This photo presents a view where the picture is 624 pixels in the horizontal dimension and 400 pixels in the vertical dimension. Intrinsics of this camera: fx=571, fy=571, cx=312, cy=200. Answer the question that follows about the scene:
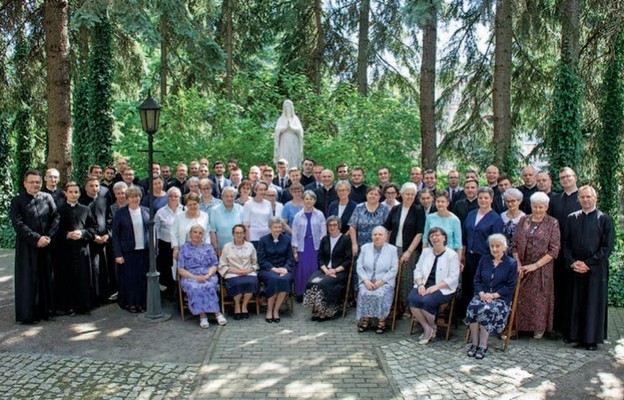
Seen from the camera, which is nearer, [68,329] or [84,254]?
[68,329]

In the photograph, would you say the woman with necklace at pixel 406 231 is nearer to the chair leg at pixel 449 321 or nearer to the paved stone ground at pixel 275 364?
the paved stone ground at pixel 275 364

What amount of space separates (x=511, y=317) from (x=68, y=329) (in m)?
5.22

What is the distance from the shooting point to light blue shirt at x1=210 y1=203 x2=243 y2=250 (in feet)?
26.2

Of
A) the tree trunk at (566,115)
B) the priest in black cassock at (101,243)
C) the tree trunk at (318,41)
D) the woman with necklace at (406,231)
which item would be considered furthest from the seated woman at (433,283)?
the tree trunk at (318,41)

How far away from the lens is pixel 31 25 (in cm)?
1148

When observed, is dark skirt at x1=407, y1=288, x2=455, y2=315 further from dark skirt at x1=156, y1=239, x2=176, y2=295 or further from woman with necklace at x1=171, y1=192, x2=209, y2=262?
dark skirt at x1=156, y1=239, x2=176, y2=295

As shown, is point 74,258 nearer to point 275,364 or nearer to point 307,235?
point 307,235

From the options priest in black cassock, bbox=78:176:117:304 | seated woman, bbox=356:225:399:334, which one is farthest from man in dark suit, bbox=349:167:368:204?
priest in black cassock, bbox=78:176:117:304

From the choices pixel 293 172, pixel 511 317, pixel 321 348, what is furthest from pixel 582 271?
pixel 293 172

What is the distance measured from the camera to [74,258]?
7.58m

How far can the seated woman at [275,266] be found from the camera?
7449 mm

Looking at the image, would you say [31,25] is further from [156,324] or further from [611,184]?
[611,184]

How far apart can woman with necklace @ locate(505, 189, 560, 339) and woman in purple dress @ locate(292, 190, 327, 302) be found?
266cm

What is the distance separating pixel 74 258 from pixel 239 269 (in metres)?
2.20
